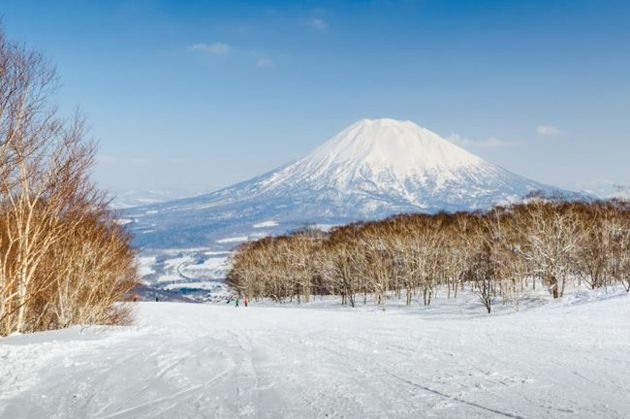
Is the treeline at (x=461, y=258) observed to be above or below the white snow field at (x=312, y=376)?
above

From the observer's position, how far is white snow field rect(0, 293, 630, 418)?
7.59 metres

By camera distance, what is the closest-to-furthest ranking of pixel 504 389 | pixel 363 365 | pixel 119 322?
pixel 504 389 → pixel 363 365 → pixel 119 322

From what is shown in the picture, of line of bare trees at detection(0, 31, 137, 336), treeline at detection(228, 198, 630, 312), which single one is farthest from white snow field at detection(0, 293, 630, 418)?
treeline at detection(228, 198, 630, 312)

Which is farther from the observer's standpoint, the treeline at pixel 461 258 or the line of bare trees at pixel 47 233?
the treeline at pixel 461 258

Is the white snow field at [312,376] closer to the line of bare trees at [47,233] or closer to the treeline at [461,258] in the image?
the line of bare trees at [47,233]

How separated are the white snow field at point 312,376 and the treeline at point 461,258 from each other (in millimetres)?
27472

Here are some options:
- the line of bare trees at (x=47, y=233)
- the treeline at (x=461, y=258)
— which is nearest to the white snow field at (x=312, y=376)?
the line of bare trees at (x=47, y=233)

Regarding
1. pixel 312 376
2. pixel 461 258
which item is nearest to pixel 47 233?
pixel 312 376

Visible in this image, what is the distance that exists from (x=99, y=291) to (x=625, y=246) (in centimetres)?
4695

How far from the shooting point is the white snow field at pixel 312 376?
759 cm

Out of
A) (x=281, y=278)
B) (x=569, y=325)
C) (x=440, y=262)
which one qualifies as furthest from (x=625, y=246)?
(x=281, y=278)

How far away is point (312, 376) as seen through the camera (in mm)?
9812

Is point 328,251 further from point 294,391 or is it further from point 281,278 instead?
point 294,391

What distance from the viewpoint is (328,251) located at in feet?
229
